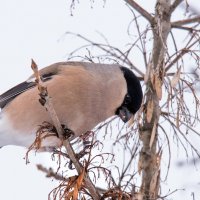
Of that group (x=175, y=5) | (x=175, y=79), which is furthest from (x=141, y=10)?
(x=175, y=79)

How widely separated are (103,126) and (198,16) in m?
0.81

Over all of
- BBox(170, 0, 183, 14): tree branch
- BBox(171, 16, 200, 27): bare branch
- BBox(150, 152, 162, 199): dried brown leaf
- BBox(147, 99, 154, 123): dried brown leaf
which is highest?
BBox(170, 0, 183, 14): tree branch

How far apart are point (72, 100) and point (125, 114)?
324 mm

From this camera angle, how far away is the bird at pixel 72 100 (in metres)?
2.75

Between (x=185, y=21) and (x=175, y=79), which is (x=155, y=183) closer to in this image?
(x=175, y=79)

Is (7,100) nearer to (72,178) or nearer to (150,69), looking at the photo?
(150,69)

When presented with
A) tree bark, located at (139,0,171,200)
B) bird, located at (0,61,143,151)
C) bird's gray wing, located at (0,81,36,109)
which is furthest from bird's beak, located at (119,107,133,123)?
bird's gray wing, located at (0,81,36,109)

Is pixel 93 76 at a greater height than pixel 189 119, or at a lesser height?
greater

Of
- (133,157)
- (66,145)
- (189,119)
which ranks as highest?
(189,119)

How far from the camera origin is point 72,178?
192 centimetres

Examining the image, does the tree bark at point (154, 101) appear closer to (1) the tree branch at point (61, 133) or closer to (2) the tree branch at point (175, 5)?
(2) the tree branch at point (175, 5)

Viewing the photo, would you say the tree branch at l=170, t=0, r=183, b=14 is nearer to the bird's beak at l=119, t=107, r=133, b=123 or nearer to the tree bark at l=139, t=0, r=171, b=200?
the tree bark at l=139, t=0, r=171, b=200

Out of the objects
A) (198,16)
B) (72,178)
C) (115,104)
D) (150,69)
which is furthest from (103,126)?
(72,178)

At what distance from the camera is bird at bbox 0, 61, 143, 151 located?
275 cm
